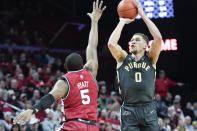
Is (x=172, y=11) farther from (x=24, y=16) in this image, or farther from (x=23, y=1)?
(x=23, y=1)

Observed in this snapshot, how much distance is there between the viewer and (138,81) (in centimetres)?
619

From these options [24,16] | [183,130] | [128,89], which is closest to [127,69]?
[128,89]

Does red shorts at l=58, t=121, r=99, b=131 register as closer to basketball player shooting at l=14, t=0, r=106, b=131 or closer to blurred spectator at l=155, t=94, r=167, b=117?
basketball player shooting at l=14, t=0, r=106, b=131

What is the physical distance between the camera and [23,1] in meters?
23.8

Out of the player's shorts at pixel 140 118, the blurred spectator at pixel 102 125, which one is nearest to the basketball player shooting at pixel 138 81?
the player's shorts at pixel 140 118

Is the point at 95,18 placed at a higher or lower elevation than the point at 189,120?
higher

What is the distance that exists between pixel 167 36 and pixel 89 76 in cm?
1095

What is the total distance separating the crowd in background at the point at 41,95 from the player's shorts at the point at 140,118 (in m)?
4.90

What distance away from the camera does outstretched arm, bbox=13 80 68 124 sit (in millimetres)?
4945

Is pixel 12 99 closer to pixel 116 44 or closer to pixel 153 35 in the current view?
pixel 116 44

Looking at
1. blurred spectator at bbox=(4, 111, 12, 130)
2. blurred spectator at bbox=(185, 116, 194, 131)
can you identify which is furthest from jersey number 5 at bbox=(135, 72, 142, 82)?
blurred spectator at bbox=(185, 116, 194, 131)

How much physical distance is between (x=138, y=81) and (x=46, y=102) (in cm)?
162

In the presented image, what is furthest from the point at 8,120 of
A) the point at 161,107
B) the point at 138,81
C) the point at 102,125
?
the point at 161,107

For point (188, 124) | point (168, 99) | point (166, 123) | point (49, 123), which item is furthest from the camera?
point (168, 99)
